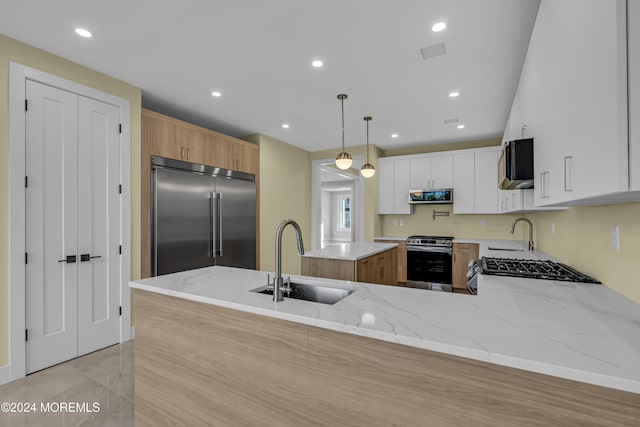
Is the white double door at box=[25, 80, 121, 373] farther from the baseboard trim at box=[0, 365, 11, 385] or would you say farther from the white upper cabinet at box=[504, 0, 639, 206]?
the white upper cabinet at box=[504, 0, 639, 206]

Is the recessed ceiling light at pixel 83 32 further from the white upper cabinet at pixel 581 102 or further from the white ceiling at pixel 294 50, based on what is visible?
the white upper cabinet at pixel 581 102

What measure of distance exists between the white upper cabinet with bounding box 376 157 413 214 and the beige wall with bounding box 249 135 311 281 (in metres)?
1.48

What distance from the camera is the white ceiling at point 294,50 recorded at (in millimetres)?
1990

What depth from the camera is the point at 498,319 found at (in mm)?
1041

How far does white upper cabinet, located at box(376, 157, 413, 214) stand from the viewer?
5523mm

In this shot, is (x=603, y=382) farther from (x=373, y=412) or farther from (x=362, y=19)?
(x=362, y=19)

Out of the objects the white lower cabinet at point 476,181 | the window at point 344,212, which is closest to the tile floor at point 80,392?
the white lower cabinet at point 476,181

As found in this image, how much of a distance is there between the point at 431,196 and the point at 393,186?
74 cm

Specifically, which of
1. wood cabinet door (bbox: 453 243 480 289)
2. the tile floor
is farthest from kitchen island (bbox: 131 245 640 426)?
wood cabinet door (bbox: 453 243 480 289)

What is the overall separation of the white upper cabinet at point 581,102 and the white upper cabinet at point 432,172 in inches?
140

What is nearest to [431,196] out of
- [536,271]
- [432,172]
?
[432,172]

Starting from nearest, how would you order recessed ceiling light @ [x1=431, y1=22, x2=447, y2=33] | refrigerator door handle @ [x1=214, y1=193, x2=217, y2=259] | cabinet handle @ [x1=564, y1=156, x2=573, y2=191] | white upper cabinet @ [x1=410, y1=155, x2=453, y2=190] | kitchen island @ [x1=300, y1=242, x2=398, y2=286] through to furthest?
cabinet handle @ [x1=564, y1=156, x2=573, y2=191]
recessed ceiling light @ [x1=431, y1=22, x2=447, y2=33]
kitchen island @ [x1=300, y1=242, x2=398, y2=286]
refrigerator door handle @ [x1=214, y1=193, x2=217, y2=259]
white upper cabinet @ [x1=410, y1=155, x2=453, y2=190]

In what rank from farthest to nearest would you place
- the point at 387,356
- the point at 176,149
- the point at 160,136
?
the point at 176,149 → the point at 160,136 → the point at 387,356

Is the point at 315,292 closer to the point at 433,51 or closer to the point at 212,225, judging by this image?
the point at 433,51
